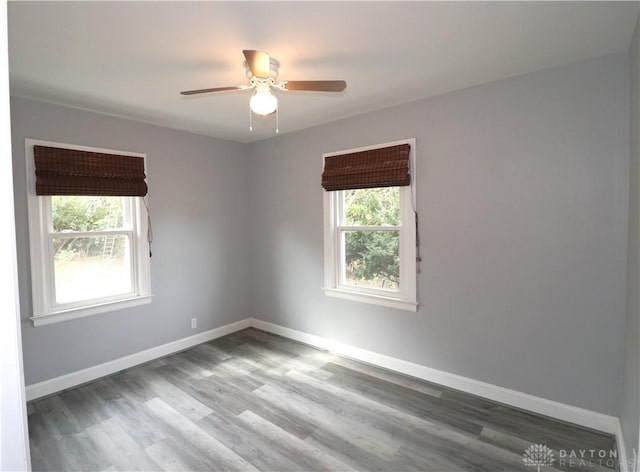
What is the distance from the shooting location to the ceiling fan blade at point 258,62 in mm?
1651

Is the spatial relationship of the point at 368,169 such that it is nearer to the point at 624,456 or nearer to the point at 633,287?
the point at 633,287

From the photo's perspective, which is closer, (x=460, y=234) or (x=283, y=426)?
(x=283, y=426)

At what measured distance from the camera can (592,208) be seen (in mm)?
2186

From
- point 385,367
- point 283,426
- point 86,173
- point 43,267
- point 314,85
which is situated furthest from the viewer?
point 385,367

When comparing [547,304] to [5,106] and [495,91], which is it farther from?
[5,106]

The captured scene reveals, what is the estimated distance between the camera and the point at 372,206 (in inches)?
131

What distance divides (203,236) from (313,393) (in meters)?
2.25

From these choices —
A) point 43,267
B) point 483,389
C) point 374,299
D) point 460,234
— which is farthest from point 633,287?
point 43,267

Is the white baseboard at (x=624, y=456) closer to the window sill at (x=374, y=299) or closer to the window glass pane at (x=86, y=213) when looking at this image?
the window sill at (x=374, y=299)

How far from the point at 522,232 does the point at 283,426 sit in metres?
2.29

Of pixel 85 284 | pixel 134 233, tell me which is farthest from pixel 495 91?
pixel 85 284

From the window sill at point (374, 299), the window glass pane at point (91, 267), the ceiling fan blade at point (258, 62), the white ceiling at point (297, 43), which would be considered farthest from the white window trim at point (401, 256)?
the window glass pane at point (91, 267)

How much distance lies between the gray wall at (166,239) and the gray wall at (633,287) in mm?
3791

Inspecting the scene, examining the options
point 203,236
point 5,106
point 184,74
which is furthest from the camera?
point 203,236
